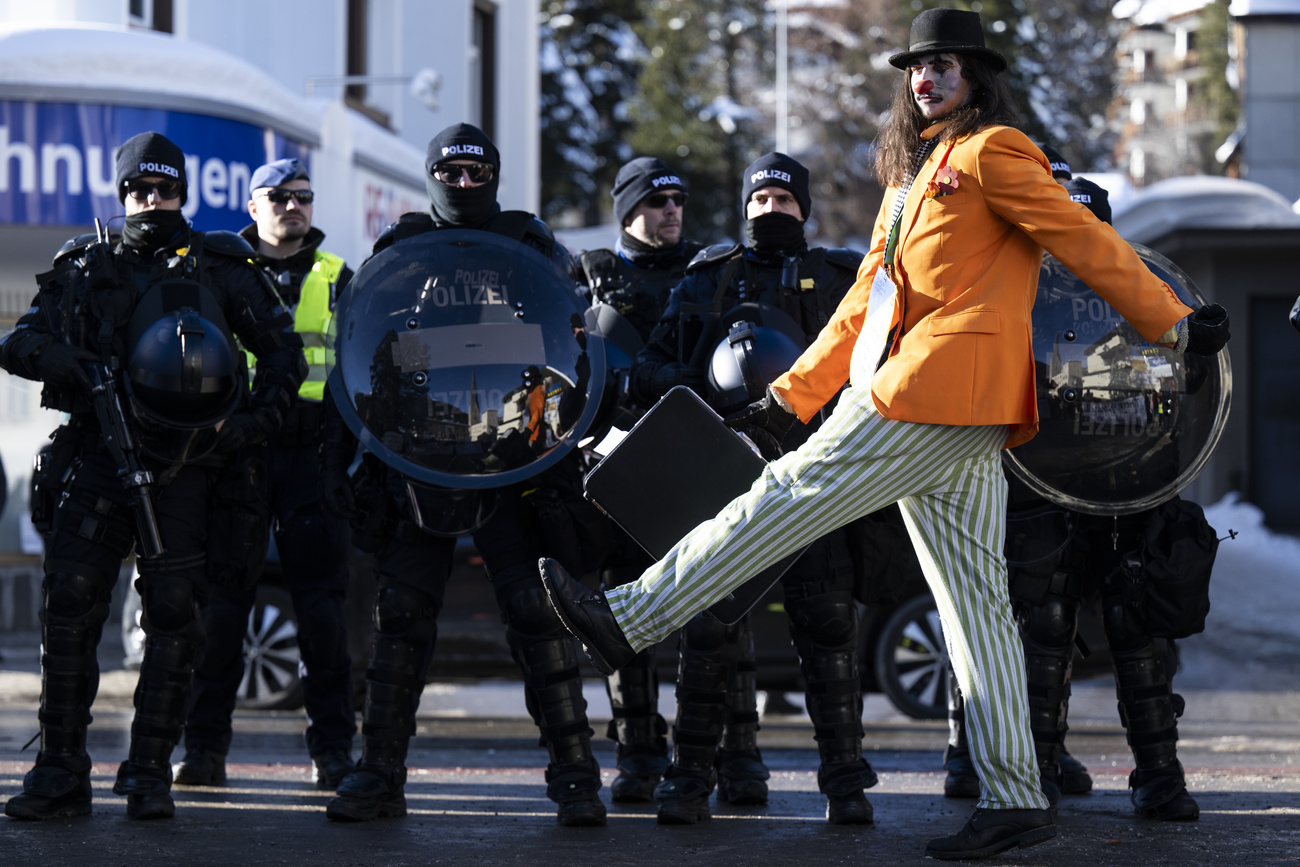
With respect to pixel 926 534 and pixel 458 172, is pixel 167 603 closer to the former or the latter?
pixel 458 172

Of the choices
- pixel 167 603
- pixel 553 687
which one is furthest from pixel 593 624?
pixel 167 603

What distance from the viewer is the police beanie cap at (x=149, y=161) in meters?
4.85

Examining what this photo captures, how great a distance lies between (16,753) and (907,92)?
14.1ft

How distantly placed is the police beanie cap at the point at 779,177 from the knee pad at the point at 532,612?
1428mm

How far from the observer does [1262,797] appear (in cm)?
510

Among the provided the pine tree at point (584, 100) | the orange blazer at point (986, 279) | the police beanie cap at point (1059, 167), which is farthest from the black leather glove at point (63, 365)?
the pine tree at point (584, 100)

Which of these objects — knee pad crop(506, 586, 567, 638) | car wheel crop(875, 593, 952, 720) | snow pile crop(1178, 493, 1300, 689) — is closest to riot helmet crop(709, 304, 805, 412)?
knee pad crop(506, 586, 567, 638)

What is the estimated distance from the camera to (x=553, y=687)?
15.6 feet

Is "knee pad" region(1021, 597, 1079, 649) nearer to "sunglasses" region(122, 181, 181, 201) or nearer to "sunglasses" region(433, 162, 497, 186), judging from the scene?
"sunglasses" region(433, 162, 497, 186)

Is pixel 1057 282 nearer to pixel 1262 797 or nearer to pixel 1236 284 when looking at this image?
pixel 1262 797

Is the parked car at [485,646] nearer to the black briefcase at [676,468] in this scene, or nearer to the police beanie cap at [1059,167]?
the police beanie cap at [1059,167]

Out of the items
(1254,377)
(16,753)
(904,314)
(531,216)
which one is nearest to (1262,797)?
(904,314)

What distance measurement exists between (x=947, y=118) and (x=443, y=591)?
198cm

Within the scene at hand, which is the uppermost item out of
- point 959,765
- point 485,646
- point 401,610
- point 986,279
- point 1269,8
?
point 1269,8
